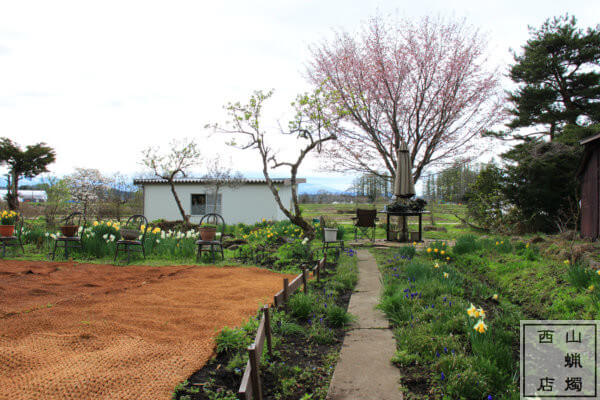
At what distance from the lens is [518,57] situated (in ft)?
49.6

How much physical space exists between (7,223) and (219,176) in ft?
28.6

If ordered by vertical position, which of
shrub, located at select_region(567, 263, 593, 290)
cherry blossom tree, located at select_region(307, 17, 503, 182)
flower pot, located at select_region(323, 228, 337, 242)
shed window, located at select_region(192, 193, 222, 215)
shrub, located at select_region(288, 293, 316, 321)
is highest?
cherry blossom tree, located at select_region(307, 17, 503, 182)

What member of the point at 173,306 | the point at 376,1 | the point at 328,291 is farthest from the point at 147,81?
the point at 376,1

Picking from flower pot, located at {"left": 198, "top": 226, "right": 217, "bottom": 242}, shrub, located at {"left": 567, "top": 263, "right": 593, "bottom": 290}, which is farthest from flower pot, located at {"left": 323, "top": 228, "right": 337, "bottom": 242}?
shrub, located at {"left": 567, "top": 263, "right": 593, "bottom": 290}

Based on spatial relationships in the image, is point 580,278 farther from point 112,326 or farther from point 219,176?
point 219,176

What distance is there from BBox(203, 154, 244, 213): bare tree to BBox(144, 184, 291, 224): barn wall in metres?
0.53

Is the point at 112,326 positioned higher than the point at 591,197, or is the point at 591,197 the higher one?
the point at 591,197

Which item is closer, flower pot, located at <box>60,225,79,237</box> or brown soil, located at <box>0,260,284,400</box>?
brown soil, located at <box>0,260,284,400</box>

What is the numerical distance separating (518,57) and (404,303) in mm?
15934

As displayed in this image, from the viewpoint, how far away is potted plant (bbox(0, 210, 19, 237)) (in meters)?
7.01

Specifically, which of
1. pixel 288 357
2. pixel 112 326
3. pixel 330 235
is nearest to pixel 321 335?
pixel 288 357

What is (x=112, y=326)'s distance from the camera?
2877 mm

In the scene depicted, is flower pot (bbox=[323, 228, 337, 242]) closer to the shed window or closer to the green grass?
the green grass

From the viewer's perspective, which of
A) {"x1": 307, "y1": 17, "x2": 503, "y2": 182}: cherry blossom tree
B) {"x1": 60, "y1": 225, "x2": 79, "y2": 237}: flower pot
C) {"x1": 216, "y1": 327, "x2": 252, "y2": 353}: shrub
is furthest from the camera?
{"x1": 307, "y1": 17, "x2": 503, "y2": 182}: cherry blossom tree
